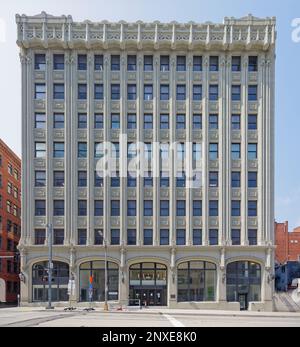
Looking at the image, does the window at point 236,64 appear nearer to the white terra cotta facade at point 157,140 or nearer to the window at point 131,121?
the white terra cotta facade at point 157,140

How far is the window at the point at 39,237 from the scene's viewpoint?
53094 millimetres

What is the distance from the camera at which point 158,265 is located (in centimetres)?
5375

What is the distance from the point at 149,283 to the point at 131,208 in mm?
8727

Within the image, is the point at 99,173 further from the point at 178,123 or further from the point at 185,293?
the point at 185,293

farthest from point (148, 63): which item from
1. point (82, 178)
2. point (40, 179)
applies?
point (40, 179)

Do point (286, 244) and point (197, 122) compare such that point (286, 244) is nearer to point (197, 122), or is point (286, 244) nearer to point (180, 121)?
A: point (197, 122)

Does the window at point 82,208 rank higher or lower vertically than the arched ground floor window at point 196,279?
higher

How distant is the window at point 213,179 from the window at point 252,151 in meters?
4.43

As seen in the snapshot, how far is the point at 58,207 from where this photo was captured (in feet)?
176

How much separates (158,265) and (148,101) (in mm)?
19008

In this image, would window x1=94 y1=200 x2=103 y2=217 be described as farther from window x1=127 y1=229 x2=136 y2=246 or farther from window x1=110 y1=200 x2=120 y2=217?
window x1=127 y1=229 x2=136 y2=246

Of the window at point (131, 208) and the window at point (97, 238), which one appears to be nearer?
the window at point (97, 238)

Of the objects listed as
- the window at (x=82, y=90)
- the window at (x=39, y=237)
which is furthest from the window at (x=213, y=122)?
the window at (x=39, y=237)

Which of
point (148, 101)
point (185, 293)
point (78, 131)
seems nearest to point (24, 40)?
point (78, 131)
